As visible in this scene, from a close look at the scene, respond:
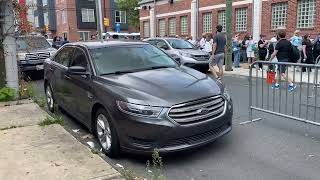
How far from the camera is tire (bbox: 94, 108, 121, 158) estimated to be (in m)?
5.22

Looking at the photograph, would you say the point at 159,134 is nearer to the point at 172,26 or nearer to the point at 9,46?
the point at 9,46

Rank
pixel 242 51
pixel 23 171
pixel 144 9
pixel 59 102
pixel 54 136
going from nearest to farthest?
1. pixel 23 171
2. pixel 54 136
3. pixel 59 102
4. pixel 242 51
5. pixel 144 9

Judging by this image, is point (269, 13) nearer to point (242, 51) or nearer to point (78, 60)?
point (242, 51)

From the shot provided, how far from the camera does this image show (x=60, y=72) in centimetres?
753

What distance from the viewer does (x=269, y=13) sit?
81.1 feet

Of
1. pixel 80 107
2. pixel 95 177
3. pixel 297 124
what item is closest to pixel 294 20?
pixel 297 124

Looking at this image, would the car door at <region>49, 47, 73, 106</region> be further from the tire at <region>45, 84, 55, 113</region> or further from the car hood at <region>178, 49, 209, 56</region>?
the car hood at <region>178, 49, 209, 56</region>

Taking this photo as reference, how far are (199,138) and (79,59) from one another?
277 centimetres

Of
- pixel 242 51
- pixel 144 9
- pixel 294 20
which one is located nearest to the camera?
pixel 242 51

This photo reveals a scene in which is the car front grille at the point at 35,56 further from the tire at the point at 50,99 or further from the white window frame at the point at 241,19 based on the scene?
the white window frame at the point at 241,19

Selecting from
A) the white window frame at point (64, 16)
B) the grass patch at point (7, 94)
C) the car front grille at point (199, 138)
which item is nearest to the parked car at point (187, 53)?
the grass patch at point (7, 94)

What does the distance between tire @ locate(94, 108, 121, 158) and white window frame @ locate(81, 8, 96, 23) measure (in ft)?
186

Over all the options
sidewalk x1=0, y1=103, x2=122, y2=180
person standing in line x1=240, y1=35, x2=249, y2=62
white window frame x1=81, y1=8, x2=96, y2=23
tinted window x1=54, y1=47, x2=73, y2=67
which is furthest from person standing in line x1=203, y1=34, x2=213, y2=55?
white window frame x1=81, y1=8, x2=96, y2=23

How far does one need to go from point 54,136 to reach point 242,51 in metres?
16.6
